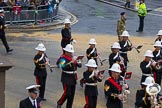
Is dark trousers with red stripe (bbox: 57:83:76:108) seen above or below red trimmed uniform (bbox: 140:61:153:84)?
below

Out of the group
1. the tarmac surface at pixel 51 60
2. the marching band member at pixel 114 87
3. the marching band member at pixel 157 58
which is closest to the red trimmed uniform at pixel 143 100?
the marching band member at pixel 114 87

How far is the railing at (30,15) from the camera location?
982 inches

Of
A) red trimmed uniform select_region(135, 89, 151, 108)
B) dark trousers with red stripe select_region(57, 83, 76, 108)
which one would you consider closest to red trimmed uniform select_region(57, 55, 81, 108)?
dark trousers with red stripe select_region(57, 83, 76, 108)

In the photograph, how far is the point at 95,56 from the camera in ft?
51.1

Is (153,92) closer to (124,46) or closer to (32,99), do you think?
(32,99)

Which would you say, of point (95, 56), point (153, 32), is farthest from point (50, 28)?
point (95, 56)

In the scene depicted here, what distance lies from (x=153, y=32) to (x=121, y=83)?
52.0ft

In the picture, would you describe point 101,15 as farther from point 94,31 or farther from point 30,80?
point 30,80

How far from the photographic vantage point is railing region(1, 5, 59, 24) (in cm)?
2495

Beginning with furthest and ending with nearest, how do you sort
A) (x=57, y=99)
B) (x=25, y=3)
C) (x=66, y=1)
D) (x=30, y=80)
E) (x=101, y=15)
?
1. (x=66, y=1)
2. (x=101, y=15)
3. (x=25, y=3)
4. (x=30, y=80)
5. (x=57, y=99)

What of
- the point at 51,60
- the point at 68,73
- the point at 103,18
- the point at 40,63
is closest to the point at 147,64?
the point at 68,73

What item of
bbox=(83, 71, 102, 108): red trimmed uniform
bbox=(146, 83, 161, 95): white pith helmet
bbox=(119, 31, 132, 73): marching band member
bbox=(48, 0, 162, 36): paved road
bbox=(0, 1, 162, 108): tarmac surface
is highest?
bbox=(146, 83, 161, 95): white pith helmet

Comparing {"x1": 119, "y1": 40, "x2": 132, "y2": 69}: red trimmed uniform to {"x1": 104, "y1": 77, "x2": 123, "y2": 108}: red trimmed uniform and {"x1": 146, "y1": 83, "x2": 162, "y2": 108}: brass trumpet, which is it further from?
{"x1": 146, "y1": 83, "x2": 162, "y2": 108}: brass trumpet

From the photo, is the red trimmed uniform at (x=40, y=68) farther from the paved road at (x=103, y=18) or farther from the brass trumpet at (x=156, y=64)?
the paved road at (x=103, y=18)
